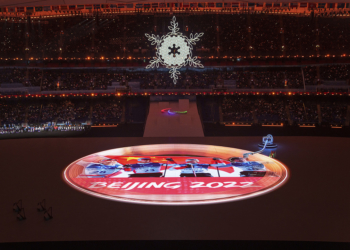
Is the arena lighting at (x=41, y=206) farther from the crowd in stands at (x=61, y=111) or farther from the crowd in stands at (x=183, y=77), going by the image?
the crowd in stands at (x=183, y=77)

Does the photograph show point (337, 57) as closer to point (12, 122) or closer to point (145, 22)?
point (145, 22)

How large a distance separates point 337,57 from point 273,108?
10.1 meters

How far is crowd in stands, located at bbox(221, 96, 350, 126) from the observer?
23.9m

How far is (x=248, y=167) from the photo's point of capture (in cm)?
1225

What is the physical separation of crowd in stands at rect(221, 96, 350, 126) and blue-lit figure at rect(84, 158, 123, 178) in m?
13.4

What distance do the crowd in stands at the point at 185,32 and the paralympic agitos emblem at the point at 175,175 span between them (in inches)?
786

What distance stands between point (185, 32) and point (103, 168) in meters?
25.1

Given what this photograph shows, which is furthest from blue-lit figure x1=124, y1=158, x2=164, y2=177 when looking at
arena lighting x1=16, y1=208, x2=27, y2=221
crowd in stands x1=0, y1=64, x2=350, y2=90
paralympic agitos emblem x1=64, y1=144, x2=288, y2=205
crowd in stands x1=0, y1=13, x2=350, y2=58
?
crowd in stands x1=0, y1=13, x2=350, y2=58

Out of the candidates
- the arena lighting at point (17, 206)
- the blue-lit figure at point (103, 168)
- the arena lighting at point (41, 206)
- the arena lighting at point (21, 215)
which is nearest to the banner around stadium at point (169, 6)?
the blue-lit figure at point (103, 168)

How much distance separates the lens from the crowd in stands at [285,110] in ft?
78.3

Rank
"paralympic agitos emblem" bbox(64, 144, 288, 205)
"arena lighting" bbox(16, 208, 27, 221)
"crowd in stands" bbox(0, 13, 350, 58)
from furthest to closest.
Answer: "crowd in stands" bbox(0, 13, 350, 58) < "paralympic agitos emblem" bbox(64, 144, 288, 205) < "arena lighting" bbox(16, 208, 27, 221)

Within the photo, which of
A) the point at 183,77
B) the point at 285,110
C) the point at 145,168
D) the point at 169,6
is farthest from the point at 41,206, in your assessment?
the point at 169,6

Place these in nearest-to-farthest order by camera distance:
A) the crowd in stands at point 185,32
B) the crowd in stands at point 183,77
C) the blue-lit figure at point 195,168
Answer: the blue-lit figure at point 195,168 < the crowd in stands at point 183,77 < the crowd in stands at point 185,32

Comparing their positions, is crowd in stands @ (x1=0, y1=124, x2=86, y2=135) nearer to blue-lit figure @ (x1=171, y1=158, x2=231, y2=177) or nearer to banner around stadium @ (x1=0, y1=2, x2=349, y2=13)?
blue-lit figure @ (x1=171, y1=158, x2=231, y2=177)
